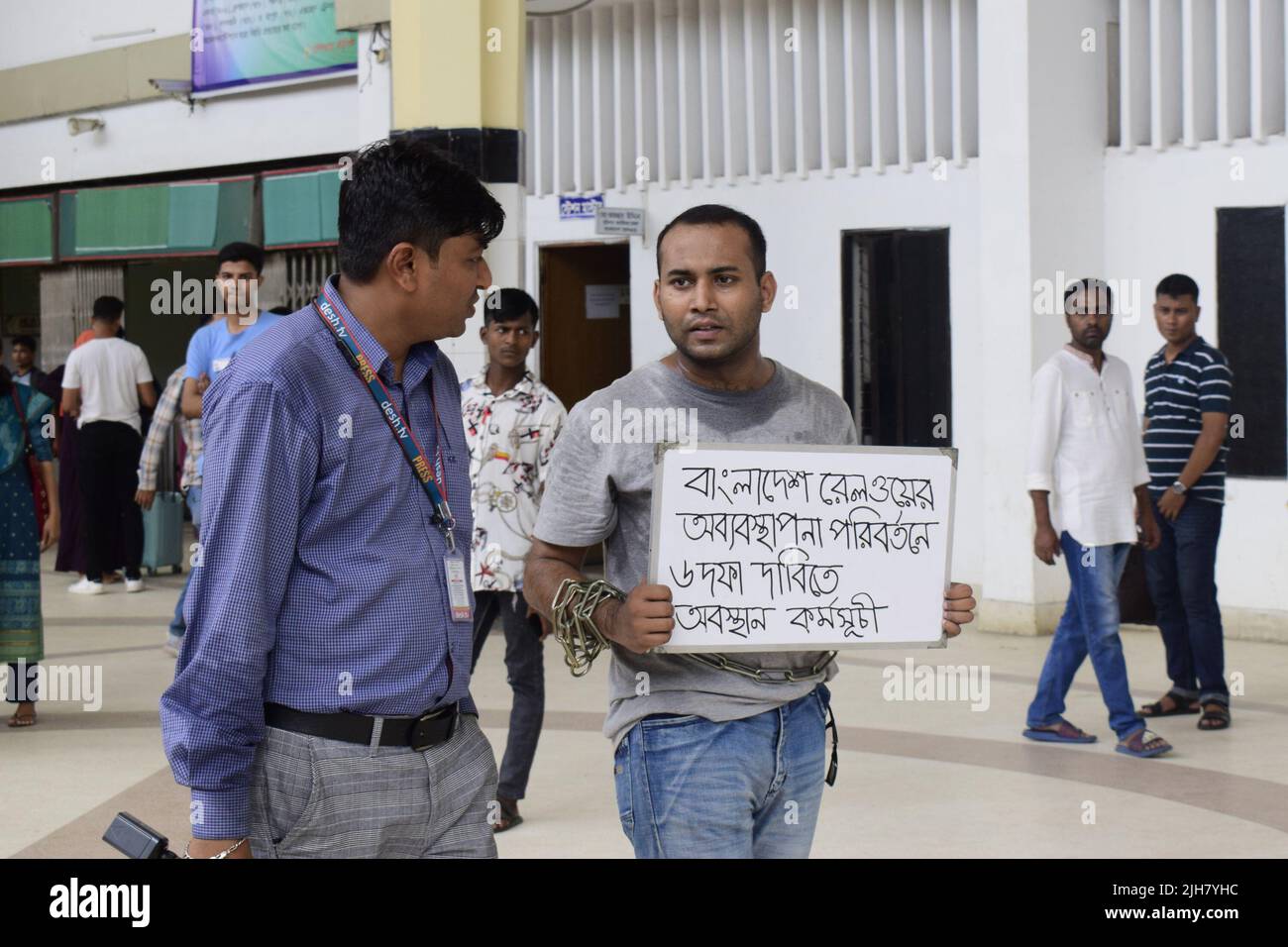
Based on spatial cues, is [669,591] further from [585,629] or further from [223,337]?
[223,337]

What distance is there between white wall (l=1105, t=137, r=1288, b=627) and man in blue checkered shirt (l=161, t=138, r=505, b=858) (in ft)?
28.4

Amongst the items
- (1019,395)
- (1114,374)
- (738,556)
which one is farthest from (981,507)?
(738,556)

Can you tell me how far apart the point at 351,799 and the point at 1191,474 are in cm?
619

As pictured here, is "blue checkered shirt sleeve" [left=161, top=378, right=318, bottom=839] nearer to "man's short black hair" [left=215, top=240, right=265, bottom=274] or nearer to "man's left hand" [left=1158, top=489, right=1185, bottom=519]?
"man's short black hair" [left=215, top=240, right=265, bottom=274]

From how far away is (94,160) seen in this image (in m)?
18.7

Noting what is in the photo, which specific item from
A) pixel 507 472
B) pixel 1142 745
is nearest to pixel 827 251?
pixel 1142 745

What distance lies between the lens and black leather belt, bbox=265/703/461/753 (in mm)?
2965

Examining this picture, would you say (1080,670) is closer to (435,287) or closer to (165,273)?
(435,287)

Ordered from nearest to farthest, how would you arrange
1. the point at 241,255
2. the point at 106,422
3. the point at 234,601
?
the point at 234,601
the point at 241,255
the point at 106,422

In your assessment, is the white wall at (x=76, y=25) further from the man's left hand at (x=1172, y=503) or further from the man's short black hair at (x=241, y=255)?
the man's left hand at (x=1172, y=503)

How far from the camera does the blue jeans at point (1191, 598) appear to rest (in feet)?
27.7

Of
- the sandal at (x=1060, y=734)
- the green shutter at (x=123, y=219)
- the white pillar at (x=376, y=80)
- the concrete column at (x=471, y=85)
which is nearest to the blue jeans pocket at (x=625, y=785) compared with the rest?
the sandal at (x=1060, y=734)

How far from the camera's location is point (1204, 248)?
1124cm
